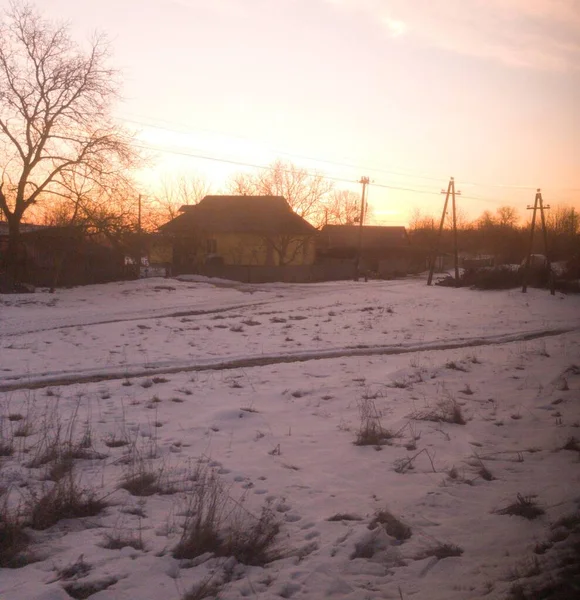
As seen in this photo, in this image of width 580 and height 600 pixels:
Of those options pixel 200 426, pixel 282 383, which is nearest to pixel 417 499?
pixel 200 426

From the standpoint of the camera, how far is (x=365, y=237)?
75188 millimetres

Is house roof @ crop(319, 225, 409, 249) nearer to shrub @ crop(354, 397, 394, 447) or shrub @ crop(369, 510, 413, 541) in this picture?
A: shrub @ crop(354, 397, 394, 447)

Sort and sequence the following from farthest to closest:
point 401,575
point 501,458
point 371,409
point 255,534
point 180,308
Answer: point 180,308 → point 371,409 → point 501,458 → point 255,534 → point 401,575

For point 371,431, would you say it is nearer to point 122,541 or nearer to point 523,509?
point 523,509

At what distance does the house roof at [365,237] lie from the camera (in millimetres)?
71500

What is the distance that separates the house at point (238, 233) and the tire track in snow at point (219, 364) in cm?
3669

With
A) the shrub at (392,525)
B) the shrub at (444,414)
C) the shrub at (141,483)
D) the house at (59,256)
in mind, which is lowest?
the shrub at (392,525)

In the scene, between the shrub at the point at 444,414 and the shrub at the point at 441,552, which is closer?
the shrub at the point at 441,552

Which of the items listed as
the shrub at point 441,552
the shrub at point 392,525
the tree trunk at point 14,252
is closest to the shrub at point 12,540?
the shrub at point 392,525

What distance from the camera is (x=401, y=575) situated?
3994mm

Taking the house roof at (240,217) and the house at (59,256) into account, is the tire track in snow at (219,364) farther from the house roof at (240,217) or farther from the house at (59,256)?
the house roof at (240,217)

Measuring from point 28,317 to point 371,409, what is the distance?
16.6m

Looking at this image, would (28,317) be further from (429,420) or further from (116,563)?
(116,563)

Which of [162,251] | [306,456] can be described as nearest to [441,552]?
[306,456]
